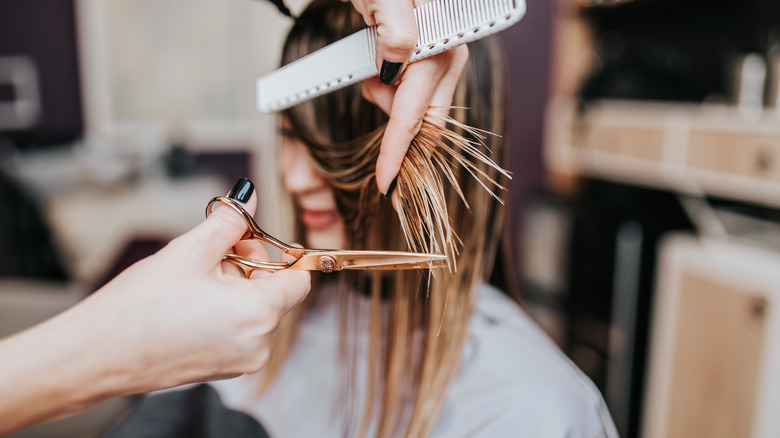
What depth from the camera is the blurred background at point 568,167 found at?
1.38m

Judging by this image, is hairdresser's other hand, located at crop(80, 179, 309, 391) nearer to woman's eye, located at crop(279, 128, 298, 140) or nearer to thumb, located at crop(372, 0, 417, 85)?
thumb, located at crop(372, 0, 417, 85)

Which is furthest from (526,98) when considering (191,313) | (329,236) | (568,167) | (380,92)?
(191,313)

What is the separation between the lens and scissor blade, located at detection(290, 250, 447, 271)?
45cm

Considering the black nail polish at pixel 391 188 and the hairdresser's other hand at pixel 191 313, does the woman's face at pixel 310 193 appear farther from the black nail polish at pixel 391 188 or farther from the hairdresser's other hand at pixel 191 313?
the hairdresser's other hand at pixel 191 313

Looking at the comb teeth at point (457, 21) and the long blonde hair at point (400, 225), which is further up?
the comb teeth at point (457, 21)

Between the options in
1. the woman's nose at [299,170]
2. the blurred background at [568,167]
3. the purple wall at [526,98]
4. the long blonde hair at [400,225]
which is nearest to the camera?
the long blonde hair at [400,225]

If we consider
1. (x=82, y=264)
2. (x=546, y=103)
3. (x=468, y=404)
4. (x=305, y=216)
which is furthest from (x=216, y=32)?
(x=468, y=404)

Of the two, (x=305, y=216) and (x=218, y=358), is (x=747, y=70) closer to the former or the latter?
(x=305, y=216)

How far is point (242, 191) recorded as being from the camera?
1.39 feet

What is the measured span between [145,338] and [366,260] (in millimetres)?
195

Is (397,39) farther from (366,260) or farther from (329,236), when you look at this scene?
(329,236)

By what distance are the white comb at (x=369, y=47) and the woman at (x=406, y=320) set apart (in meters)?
0.12

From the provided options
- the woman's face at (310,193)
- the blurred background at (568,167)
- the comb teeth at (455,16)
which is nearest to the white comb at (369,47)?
the comb teeth at (455,16)

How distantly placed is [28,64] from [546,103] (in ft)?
8.94
